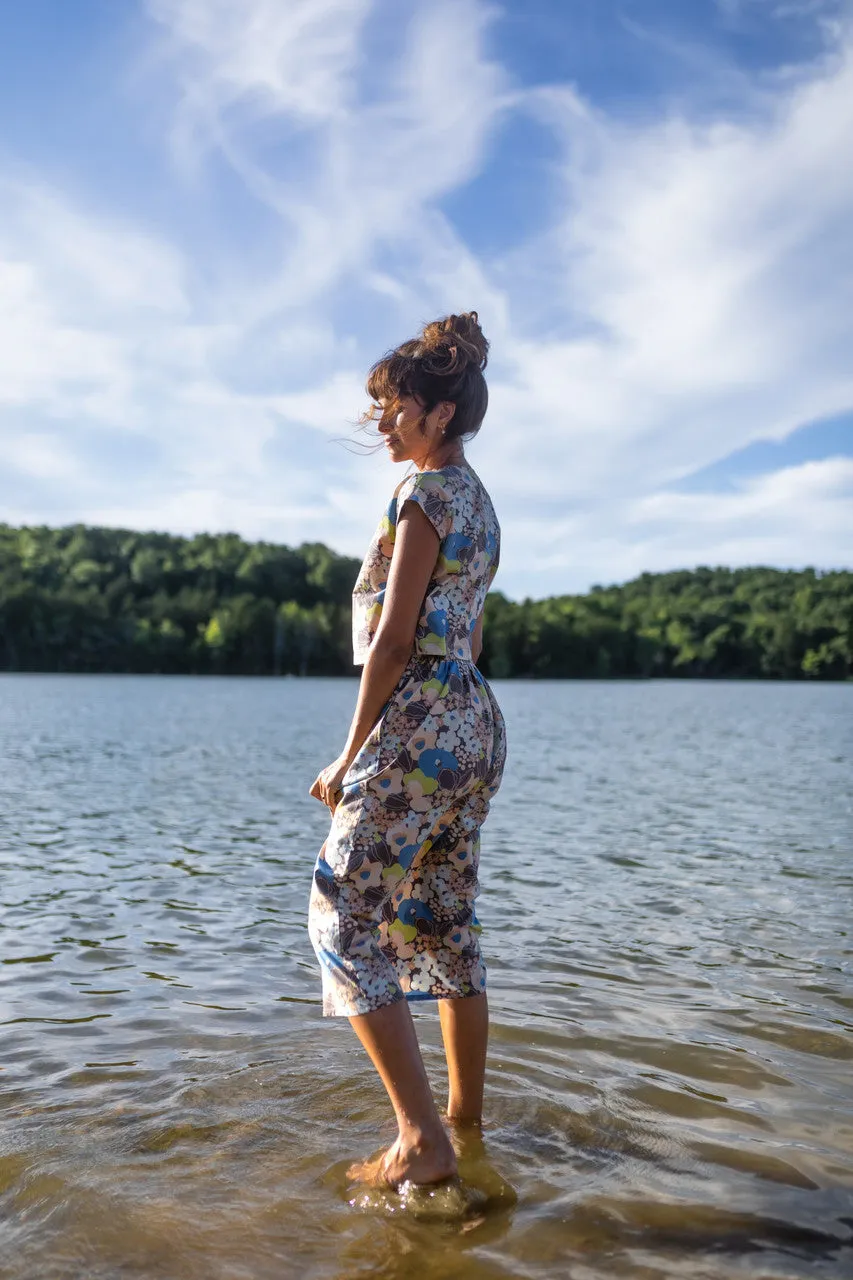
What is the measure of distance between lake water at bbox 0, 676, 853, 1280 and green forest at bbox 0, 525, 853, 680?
4387 inches

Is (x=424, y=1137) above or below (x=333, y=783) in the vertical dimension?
below

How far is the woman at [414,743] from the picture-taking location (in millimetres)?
3256

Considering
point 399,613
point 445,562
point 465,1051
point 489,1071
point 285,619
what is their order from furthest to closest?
point 285,619, point 489,1071, point 465,1051, point 445,562, point 399,613

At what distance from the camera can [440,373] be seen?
11.4 ft

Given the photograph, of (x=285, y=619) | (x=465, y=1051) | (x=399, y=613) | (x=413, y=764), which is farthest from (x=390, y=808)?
(x=285, y=619)

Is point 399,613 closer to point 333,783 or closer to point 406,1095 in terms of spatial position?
point 333,783

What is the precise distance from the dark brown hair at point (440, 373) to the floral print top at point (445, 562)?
23 centimetres

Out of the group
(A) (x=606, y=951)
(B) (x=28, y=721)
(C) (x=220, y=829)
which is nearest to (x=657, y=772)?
(C) (x=220, y=829)

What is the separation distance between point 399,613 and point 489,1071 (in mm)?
2461

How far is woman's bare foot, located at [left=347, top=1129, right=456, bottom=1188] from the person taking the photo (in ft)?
10.9

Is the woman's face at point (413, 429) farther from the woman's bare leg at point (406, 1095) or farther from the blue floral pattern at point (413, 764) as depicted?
the woman's bare leg at point (406, 1095)

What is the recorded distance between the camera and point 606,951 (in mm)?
7012

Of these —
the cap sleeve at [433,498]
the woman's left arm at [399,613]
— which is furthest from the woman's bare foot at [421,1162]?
the cap sleeve at [433,498]

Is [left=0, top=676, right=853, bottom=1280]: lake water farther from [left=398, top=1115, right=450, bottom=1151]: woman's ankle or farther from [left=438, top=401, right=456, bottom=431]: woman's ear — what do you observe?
[left=438, top=401, right=456, bottom=431]: woman's ear
